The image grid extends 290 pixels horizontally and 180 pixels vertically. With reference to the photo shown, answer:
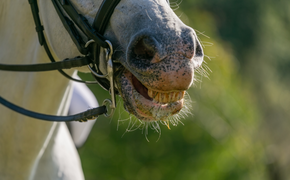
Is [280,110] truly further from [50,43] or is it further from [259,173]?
[50,43]

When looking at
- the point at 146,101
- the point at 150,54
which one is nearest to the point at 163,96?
the point at 146,101

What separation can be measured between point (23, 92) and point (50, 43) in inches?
16.1

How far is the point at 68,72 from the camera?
2180 millimetres

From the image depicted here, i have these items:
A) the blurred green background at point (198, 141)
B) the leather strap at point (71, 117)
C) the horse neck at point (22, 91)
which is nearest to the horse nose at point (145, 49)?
the leather strap at point (71, 117)

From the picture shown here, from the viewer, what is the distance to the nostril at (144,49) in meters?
1.53

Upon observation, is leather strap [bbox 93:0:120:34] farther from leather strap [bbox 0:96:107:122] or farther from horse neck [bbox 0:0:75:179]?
horse neck [bbox 0:0:75:179]

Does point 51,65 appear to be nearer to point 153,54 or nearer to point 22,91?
point 22,91

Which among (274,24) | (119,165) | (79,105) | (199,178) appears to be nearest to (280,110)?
(274,24)

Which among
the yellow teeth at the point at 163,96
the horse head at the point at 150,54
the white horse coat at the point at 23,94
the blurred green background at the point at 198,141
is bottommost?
the blurred green background at the point at 198,141

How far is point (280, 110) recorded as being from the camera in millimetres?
17250

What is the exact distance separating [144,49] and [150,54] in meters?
0.04

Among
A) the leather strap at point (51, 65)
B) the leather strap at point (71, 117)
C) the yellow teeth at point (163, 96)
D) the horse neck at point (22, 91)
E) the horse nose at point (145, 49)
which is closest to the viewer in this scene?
the horse nose at point (145, 49)

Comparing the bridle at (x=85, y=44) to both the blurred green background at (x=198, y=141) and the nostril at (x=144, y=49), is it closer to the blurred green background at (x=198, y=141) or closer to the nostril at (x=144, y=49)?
the nostril at (x=144, y=49)

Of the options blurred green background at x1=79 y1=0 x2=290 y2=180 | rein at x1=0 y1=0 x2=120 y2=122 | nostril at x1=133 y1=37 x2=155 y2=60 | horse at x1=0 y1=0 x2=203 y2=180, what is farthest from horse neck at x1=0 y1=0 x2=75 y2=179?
blurred green background at x1=79 y1=0 x2=290 y2=180
